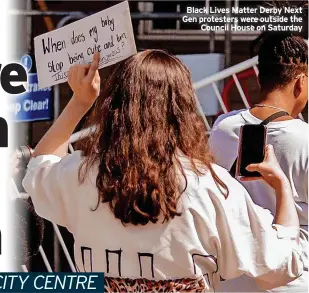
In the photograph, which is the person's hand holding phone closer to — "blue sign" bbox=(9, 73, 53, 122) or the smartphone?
the smartphone

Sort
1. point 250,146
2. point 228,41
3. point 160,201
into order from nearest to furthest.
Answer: point 160,201 < point 250,146 < point 228,41

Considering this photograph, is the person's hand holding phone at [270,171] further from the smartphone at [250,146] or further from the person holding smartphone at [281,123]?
the person holding smartphone at [281,123]

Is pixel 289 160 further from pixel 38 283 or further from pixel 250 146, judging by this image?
pixel 38 283

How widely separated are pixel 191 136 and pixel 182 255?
0.32 meters

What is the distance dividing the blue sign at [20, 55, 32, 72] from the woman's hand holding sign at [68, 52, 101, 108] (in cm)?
102

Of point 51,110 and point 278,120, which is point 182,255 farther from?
point 51,110

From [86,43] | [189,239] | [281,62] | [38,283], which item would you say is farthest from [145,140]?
[38,283]

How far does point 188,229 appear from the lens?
210cm

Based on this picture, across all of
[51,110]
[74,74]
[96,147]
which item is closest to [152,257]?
[96,147]

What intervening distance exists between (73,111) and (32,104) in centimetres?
121

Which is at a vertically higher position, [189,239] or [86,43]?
[86,43]

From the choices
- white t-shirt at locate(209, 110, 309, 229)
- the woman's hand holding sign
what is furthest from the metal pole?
the woman's hand holding sign

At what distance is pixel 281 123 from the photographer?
2.71 m

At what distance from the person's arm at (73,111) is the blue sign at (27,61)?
103 centimetres
